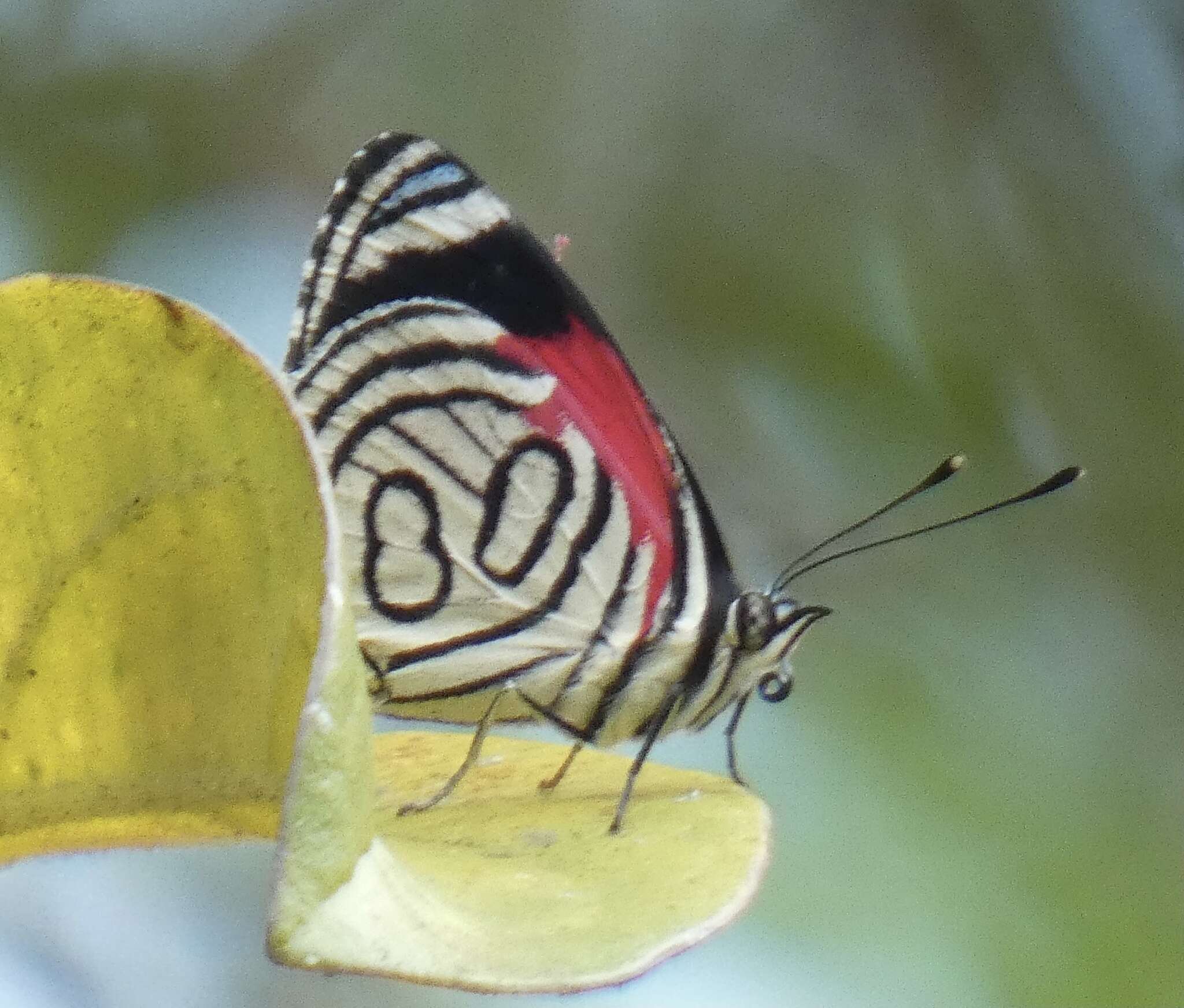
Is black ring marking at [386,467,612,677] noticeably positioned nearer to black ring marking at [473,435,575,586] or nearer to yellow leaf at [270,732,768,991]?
black ring marking at [473,435,575,586]

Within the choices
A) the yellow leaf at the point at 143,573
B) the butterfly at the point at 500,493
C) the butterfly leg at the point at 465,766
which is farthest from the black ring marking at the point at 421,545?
the yellow leaf at the point at 143,573

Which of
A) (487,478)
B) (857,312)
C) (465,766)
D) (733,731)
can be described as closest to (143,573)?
(465,766)

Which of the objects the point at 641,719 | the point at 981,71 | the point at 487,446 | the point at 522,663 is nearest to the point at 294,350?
the point at 487,446

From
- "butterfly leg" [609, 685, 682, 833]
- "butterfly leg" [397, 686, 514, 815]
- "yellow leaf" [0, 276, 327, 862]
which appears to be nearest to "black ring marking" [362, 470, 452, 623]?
"butterfly leg" [397, 686, 514, 815]

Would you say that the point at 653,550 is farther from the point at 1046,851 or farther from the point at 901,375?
the point at 901,375

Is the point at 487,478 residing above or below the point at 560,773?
above

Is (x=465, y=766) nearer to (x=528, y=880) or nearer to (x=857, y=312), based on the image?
(x=528, y=880)

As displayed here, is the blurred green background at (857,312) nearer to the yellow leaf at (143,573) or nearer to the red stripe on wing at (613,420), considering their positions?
the red stripe on wing at (613,420)
